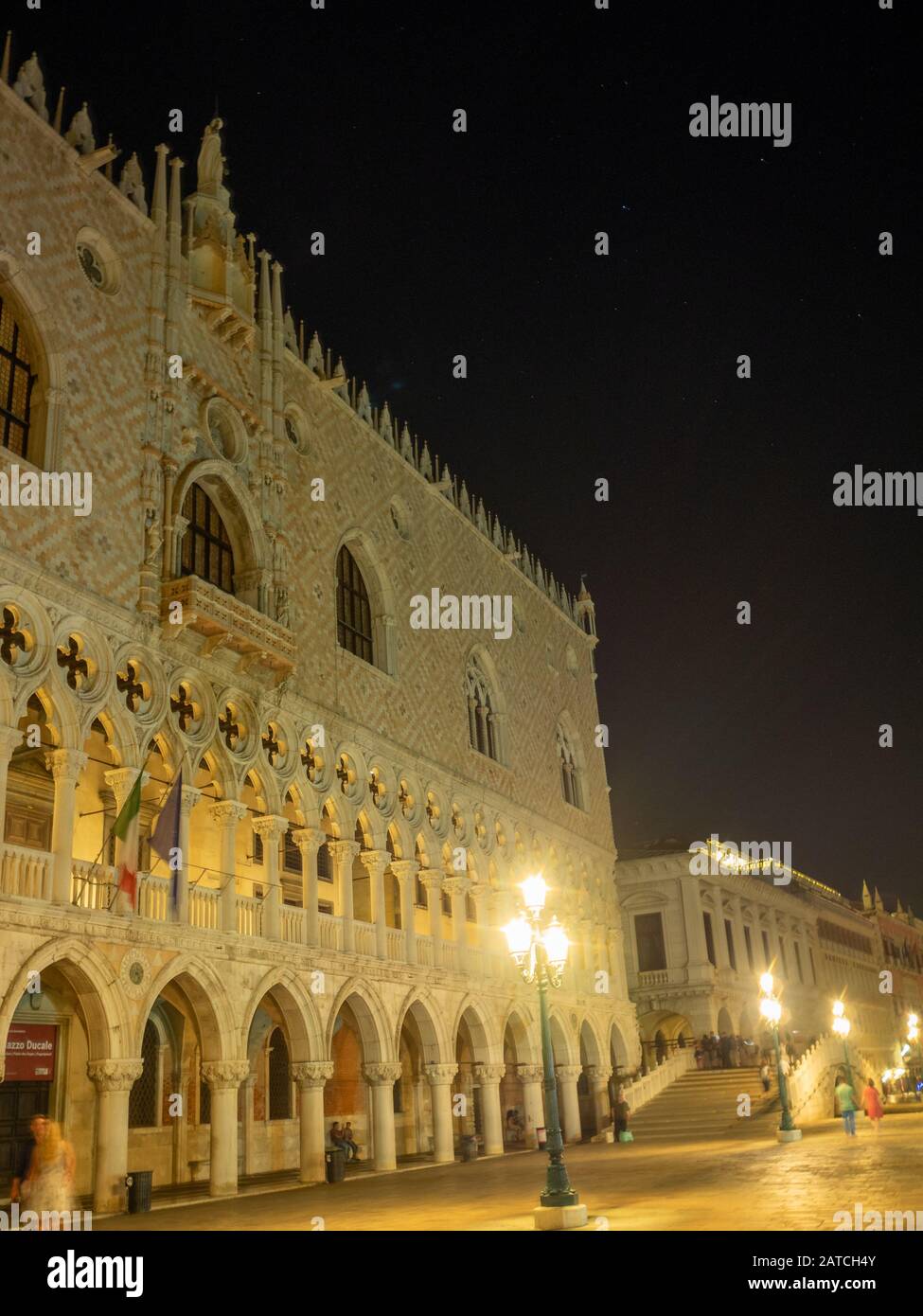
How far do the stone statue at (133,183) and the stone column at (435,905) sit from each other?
532 inches

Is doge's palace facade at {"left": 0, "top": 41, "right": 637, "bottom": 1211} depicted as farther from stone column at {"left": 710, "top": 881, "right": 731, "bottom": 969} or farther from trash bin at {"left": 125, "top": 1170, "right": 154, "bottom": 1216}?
stone column at {"left": 710, "top": 881, "right": 731, "bottom": 969}

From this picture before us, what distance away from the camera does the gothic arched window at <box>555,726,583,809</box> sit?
33969 mm

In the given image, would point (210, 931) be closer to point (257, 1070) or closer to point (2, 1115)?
point (2, 1115)

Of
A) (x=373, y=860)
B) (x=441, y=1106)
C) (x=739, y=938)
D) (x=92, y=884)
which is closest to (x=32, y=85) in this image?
(x=92, y=884)

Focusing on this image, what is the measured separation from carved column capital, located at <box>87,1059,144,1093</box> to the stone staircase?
48.4ft

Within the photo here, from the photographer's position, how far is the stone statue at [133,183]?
1917cm

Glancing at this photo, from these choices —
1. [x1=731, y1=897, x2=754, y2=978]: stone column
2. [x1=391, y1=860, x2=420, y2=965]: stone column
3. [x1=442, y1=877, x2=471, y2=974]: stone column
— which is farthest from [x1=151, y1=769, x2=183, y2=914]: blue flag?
[x1=731, y1=897, x2=754, y2=978]: stone column

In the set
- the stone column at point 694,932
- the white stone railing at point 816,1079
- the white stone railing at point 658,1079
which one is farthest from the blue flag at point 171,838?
the stone column at point 694,932

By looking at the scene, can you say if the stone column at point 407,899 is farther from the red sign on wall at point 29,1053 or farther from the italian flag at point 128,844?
the italian flag at point 128,844

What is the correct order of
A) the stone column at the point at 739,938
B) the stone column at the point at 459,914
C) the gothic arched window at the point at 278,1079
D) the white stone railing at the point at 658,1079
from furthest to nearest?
1. the stone column at the point at 739,938
2. the white stone railing at the point at 658,1079
3. the stone column at the point at 459,914
4. the gothic arched window at the point at 278,1079

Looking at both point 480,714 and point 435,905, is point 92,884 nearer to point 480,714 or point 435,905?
point 435,905

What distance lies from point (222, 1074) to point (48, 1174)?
5.33 m

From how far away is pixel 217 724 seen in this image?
1812 centimetres
